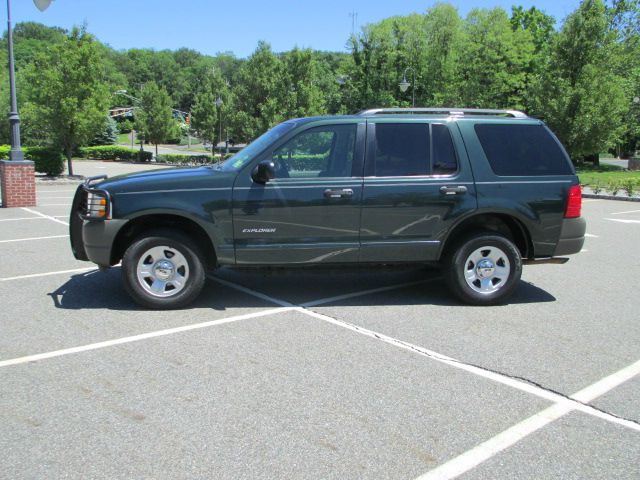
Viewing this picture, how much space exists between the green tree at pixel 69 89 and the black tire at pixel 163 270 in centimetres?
2120

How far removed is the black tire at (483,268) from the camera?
5984mm

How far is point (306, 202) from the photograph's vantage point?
18.6 feet

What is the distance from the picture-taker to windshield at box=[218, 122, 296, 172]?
5.76 meters

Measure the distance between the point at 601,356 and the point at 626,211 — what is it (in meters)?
13.2

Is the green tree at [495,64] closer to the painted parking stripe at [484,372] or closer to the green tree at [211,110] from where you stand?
the green tree at [211,110]

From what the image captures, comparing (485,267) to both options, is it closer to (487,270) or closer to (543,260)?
(487,270)

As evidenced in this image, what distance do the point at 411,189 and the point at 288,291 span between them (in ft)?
6.11

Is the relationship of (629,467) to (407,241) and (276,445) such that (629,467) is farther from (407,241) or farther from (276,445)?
(407,241)

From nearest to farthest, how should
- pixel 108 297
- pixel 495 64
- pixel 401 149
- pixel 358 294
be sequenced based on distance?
pixel 401 149 < pixel 108 297 < pixel 358 294 < pixel 495 64

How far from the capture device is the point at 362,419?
349cm

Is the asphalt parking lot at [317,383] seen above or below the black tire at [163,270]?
below

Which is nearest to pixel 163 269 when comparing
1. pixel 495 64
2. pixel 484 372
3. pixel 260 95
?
pixel 484 372

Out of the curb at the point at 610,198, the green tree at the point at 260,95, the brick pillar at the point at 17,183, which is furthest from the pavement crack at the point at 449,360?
the green tree at the point at 260,95

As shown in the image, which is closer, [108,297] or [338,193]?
[338,193]
